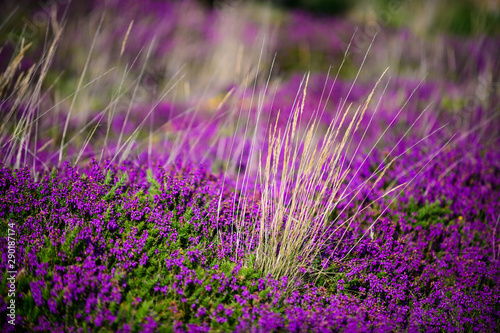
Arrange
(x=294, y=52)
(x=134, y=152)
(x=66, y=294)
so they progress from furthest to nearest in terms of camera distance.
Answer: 1. (x=294, y=52)
2. (x=134, y=152)
3. (x=66, y=294)

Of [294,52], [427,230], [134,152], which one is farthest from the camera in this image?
[294,52]

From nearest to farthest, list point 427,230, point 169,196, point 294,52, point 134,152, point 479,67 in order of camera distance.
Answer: point 169,196 < point 427,230 < point 134,152 < point 479,67 < point 294,52

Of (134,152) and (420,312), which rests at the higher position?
(134,152)

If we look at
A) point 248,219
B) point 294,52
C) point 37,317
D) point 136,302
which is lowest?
point 37,317

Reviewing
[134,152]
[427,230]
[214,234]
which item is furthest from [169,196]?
[427,230]

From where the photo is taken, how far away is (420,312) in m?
2.11

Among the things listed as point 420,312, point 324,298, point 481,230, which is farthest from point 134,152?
point 481,230

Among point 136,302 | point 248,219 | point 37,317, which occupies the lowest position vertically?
point 37,317

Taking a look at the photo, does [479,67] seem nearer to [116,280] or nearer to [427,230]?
[427,230]

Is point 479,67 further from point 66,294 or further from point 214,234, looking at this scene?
point 66,294

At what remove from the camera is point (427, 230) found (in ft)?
9.29

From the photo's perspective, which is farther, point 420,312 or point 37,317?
point 420,312

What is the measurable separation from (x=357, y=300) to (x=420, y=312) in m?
0.42

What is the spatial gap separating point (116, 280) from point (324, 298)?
1.22 m
